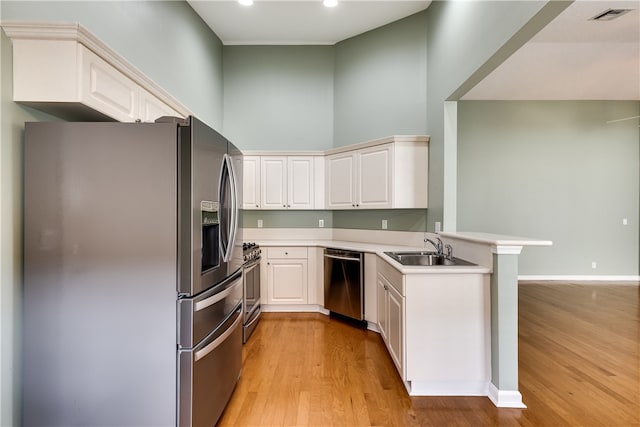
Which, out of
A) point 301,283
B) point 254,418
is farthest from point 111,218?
point 301,283

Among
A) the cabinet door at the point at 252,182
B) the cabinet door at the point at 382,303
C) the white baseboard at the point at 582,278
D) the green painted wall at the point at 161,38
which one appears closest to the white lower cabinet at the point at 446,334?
the cabinet door at the point at 382,303

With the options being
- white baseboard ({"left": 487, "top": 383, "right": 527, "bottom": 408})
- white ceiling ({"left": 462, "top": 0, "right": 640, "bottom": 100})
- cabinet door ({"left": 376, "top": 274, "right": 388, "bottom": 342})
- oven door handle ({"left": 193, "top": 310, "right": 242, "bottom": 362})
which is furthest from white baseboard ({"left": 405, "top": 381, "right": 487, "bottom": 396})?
white ceiling ({"left": 462, "top": 0, "right": 640, "bottom": 100})

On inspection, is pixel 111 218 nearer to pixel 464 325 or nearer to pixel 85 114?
pixel 85 114

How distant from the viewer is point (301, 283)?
12.4ft

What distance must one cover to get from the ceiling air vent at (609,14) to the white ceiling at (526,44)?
59mm

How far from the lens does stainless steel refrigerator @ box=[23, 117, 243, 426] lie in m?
1.38

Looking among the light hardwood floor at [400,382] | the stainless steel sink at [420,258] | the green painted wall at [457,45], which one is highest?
the green painted wall at [457,45]

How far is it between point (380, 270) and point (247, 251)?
4.83 ft

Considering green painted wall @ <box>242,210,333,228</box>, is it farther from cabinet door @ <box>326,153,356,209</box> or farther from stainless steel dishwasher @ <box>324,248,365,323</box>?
stainless steel dishwasher @ <box>324,248,365,323</box>

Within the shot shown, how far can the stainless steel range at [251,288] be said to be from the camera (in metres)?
2.97

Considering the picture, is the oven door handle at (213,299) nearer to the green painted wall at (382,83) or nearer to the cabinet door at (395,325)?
the cabinet door at (395,325)

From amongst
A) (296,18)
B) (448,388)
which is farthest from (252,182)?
(448,388)

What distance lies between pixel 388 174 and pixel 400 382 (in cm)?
215

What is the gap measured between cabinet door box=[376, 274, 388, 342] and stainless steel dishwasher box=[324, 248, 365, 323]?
33 cm
